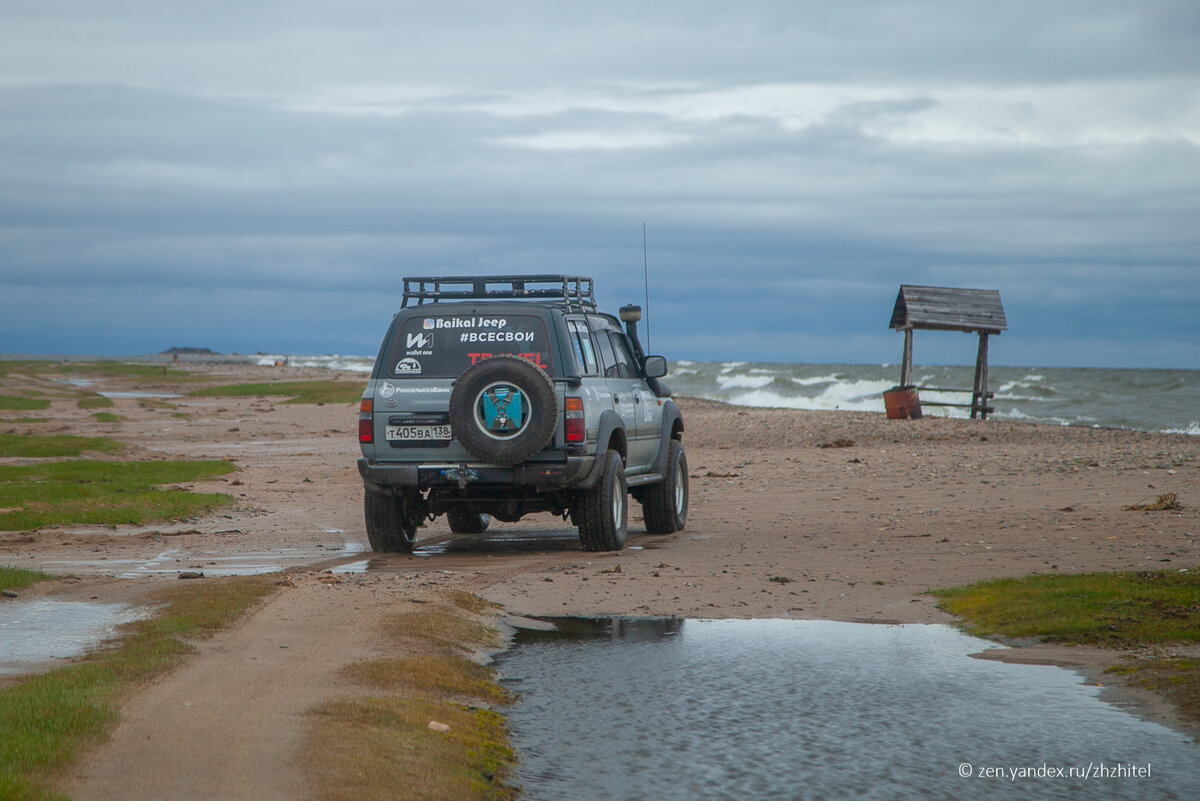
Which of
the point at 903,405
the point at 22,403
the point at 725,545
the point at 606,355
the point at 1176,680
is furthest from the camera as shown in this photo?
the point at 22,403

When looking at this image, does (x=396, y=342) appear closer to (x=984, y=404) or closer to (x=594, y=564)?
(x=594, y=564)

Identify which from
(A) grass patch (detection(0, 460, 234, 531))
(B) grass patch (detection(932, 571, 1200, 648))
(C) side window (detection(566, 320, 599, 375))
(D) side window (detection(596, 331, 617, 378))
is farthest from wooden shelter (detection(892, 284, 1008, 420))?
(B) grass patch (detection(932, 571, 1200, 648))

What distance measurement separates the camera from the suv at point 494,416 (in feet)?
35.2

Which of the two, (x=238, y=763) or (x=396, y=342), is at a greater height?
(x=396, y=342)

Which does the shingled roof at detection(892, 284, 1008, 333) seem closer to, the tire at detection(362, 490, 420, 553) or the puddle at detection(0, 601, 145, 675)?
the tire at detection(362, 490, 420, 553)

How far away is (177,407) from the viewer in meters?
40.3

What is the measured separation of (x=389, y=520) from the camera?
11734 millimetres

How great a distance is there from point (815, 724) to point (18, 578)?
624 centimetres

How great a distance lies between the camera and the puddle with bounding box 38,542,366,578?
10430 millimetres

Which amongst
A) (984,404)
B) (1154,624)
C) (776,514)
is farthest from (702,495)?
(984,404)

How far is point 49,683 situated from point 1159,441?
22.1 meters

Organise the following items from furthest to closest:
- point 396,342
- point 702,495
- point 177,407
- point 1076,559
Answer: point 177,407 < point 702,495 < point 396,342 < point 1076,559

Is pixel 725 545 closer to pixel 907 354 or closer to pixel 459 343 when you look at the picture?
pixel 459 343

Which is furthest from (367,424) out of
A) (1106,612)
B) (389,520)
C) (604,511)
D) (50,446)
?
(50,446)
